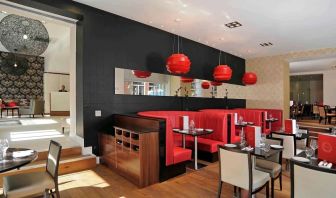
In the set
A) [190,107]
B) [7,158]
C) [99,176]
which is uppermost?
[190,107]

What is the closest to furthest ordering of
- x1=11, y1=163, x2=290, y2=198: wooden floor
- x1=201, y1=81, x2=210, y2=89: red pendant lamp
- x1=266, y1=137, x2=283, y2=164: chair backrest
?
1. x1=11, y1=163, x2=290, y2=198: wooden floor
2. x1=266, y1=137, x2=283, y2=164: chair backrest
3. x1=201, y1=81, x2=210, y2=89: red pendant lamp

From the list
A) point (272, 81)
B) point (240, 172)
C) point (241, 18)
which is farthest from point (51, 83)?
point (240, 172)

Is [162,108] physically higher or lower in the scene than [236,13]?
lower

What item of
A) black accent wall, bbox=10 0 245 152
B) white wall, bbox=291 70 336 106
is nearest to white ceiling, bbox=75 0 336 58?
black accent wall, bbox=10 0 245 152

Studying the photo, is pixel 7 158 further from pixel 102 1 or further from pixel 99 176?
pixel 102 1

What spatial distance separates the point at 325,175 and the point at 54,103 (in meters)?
11.2

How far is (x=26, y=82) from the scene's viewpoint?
37.3 feet

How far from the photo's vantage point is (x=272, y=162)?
297 centimetres

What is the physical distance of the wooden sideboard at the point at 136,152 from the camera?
314 cm

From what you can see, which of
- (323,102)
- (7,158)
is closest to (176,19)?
(7,158)

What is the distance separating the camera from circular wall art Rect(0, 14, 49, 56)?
5086mm

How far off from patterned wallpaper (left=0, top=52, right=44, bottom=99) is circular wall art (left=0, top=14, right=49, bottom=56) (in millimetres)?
6693

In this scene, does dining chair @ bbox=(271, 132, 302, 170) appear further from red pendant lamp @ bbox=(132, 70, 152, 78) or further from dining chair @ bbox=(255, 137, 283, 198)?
red pendant lamp @ bbox=(132, 70, 152, 78)

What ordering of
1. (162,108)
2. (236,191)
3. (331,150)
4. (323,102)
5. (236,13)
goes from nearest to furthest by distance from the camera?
1. (331,150)
2. (236,191)
3. (236,13)
4. (162,108)
5. (323,102)
